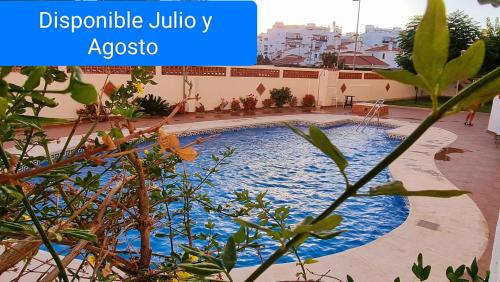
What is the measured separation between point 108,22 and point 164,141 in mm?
894

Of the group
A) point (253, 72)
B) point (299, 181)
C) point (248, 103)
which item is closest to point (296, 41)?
point (253, 72)

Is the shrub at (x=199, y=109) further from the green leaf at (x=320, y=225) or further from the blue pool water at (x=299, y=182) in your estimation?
the green leaf at (x=320, y=225)

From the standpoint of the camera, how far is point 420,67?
0.25 meters

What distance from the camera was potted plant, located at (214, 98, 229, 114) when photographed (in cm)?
1252

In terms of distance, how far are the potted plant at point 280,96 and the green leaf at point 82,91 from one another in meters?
13.4

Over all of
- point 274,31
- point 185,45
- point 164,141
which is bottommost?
point 164,141

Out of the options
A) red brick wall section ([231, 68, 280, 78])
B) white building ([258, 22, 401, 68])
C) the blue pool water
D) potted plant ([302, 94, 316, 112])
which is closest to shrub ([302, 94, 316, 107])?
potted plant ([302, 94, 316, 112])

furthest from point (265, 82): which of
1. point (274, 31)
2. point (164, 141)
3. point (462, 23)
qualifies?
point (274, 31)

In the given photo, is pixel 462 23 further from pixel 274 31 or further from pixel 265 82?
pixel 274 31

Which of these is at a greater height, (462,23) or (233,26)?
(462,23)

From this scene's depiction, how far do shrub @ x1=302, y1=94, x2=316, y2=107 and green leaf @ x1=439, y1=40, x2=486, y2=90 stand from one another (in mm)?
14596

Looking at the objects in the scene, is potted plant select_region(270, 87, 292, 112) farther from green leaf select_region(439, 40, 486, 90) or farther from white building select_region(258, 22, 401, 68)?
white building select_region(258, 22, 401, 68)

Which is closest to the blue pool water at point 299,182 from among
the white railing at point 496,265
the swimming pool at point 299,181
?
the swimming pool at point 299,181

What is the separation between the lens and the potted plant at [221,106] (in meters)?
12.5
